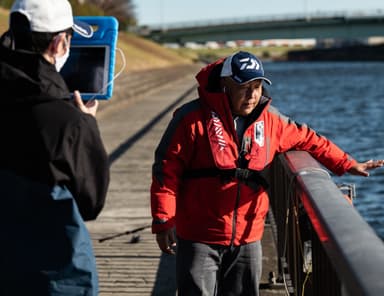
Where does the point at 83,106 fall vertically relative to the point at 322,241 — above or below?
above

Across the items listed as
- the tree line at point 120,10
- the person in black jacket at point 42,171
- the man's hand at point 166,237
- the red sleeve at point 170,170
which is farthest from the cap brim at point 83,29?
the tree line at point 120,10

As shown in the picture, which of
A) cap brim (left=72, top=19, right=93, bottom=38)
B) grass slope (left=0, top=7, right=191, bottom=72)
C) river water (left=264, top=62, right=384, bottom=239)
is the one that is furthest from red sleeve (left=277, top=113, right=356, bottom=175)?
grass slope (left=0, top=7, right=191, bottom=72)

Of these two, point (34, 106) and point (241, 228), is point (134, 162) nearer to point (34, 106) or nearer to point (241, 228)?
point (241, 228)

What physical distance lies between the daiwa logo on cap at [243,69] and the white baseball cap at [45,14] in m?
1.20

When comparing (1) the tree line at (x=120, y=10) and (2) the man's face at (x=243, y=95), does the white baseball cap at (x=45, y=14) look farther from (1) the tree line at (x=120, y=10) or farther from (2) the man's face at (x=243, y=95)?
(1) the tree line at (x=120, y=10)

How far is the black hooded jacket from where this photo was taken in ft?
10.2

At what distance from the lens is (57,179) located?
312 centimetres

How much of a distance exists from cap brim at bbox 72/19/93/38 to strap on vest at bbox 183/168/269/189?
881 millimetres

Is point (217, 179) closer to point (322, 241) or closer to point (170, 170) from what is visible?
point (170, 170)

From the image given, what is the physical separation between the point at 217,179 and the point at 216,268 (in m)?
0.42

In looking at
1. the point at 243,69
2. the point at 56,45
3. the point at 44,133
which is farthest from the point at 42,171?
the point at 243,69

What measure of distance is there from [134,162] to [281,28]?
8189 cm

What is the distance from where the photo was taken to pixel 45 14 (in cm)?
323

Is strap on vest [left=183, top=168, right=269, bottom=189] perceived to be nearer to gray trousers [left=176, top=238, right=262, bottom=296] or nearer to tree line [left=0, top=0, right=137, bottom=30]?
gray trousers [left=176, top=238, right=262, bottom=296]
